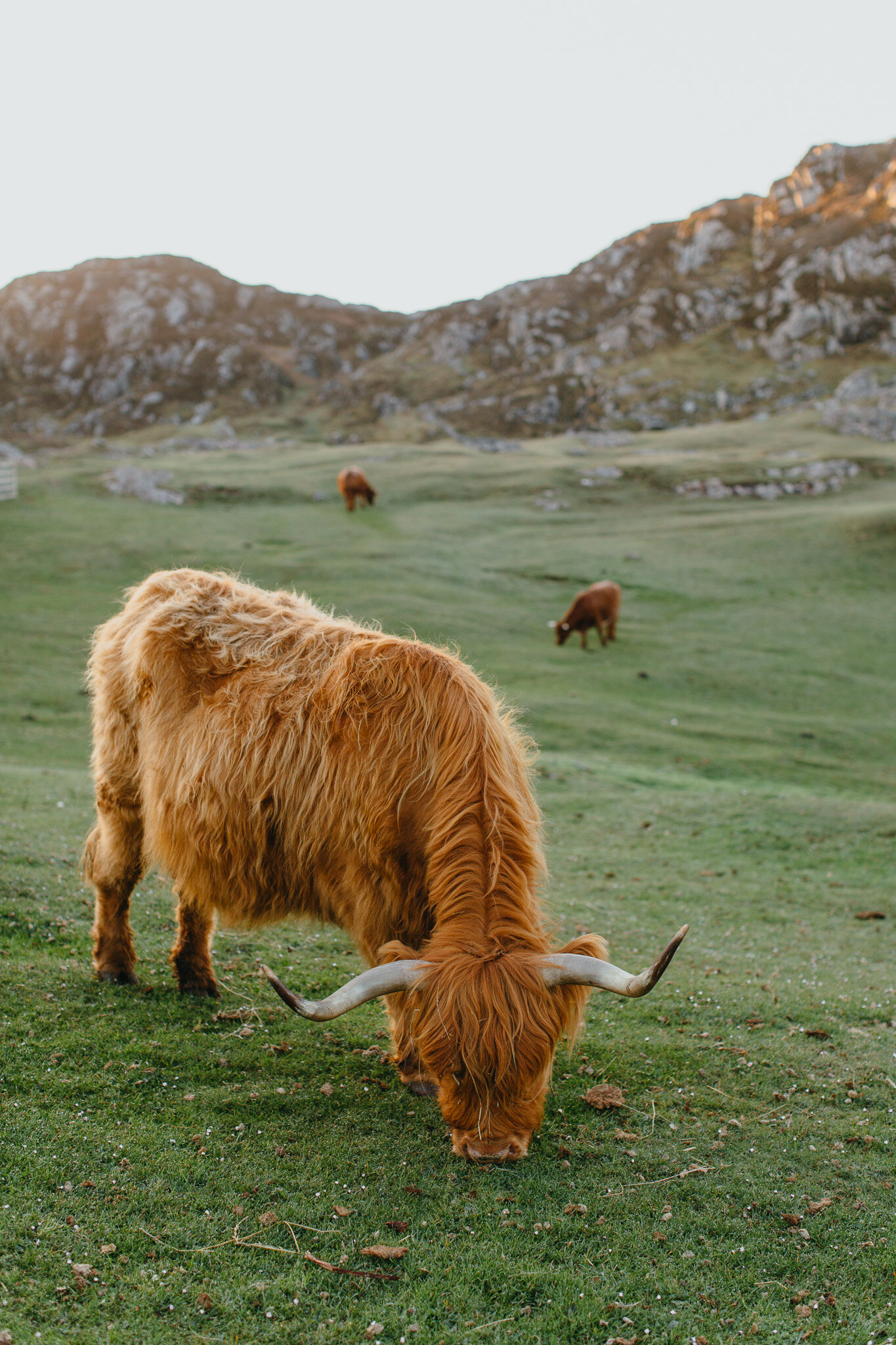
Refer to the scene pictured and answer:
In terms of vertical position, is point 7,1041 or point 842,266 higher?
point 842,266

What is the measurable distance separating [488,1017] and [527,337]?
123 m

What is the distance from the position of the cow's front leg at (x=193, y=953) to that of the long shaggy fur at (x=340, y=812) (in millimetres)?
15

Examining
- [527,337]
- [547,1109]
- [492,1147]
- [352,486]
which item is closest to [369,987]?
[492,1147]

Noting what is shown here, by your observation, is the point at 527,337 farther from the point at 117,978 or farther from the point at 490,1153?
the point at 490,1153

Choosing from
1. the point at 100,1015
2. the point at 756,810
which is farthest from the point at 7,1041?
the point at 756,810

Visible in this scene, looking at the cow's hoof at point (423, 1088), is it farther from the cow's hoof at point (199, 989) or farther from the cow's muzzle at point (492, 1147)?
the cow's hoof at point (199, 989)

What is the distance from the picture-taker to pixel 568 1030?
4.18 meters

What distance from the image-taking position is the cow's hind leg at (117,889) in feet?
20.4

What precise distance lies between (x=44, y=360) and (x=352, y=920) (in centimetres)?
14282

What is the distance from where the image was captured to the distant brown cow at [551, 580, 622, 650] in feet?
80.0

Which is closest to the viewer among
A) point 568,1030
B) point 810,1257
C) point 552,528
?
point 810,1257

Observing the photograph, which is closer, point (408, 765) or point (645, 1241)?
point (645, 1241)

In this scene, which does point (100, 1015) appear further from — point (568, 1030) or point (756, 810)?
point (756, 810)

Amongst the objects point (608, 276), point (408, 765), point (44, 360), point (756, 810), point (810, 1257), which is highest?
point (608, 276)
